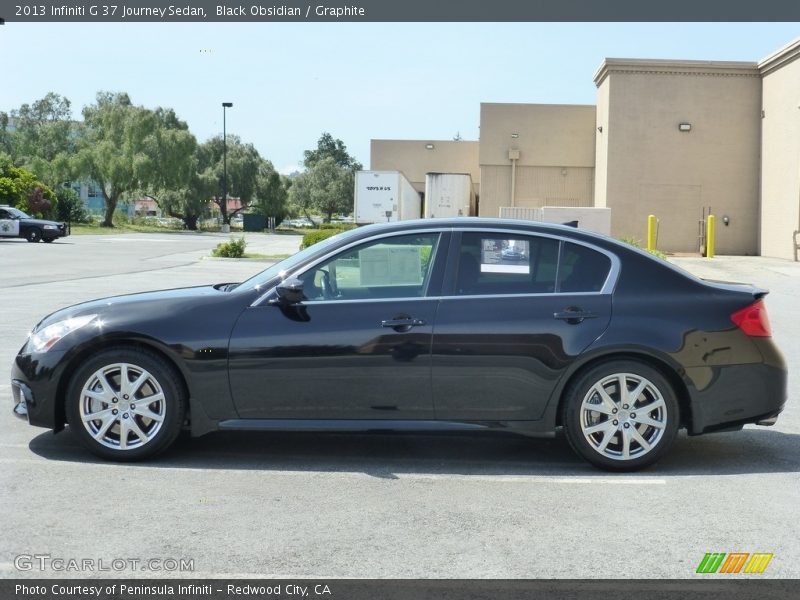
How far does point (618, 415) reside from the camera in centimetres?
580

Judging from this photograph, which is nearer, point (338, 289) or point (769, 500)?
point (769, 500)

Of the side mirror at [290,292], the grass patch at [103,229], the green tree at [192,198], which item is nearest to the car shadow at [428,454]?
the side mirror at [290,292]

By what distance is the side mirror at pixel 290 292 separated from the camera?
19.0 ft

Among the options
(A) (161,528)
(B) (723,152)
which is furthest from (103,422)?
(B) (723,152)

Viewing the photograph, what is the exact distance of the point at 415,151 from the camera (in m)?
51.1

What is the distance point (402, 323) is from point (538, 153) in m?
38.1

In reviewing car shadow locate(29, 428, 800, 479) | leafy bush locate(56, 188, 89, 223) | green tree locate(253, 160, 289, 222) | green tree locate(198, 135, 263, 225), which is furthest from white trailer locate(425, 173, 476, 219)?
green tree locate(253, 160, 289, 222)

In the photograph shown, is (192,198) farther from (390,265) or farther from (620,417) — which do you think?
(620,417)

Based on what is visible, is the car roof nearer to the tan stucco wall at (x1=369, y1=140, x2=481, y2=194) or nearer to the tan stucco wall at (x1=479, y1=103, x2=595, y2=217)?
the tan stucco wall at (x1=479, y1=103, x2=595, y2=217)

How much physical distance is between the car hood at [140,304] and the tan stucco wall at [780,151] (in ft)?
95.1

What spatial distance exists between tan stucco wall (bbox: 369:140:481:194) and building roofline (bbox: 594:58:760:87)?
15.3 m

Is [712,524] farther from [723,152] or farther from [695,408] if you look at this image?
[723,152]

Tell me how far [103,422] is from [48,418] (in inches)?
14.1

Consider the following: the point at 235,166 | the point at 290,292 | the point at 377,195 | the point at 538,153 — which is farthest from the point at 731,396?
the point at 235,166
